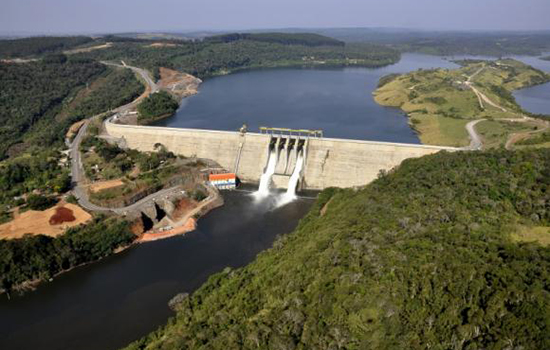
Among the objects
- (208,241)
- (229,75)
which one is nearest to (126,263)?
(208,241)

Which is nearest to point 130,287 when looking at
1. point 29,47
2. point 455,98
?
point 455,98

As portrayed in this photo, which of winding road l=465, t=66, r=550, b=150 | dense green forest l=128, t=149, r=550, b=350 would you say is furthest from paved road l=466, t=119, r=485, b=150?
dense green forest l=128, t=149, r=550, b=350

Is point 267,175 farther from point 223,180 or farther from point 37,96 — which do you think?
point 37,96

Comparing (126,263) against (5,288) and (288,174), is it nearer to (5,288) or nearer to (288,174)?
(5,288)

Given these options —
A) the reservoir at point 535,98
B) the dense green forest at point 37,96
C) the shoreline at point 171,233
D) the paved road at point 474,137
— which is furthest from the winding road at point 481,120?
the dense green forest at point 37,96

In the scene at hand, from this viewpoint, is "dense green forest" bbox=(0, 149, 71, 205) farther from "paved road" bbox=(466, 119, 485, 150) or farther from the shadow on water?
"paved road" bbox=(466, 119, 485, 150)

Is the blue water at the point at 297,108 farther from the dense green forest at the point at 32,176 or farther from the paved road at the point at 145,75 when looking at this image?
the dense green forest at the point at 32,176
